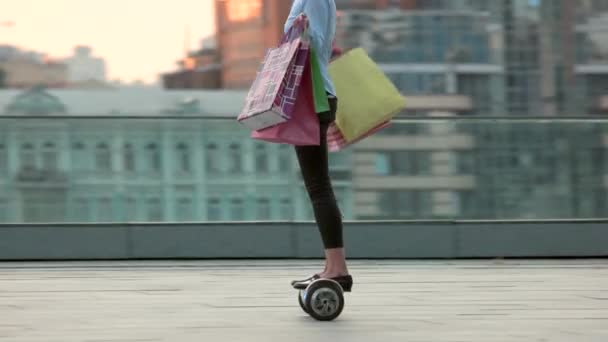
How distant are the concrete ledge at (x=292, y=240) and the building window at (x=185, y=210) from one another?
0.20ft

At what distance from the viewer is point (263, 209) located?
7.14 m

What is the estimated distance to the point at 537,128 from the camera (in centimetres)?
734

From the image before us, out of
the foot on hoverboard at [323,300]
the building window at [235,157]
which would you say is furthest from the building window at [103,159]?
Answer: the foot on hoverboard at [323,300]

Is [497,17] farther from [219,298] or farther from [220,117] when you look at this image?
[219,298]

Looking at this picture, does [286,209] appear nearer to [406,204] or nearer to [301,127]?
[406,204]

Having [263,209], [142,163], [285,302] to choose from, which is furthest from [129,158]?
[285,302]

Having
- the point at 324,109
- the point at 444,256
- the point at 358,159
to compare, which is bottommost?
the point at 444,256

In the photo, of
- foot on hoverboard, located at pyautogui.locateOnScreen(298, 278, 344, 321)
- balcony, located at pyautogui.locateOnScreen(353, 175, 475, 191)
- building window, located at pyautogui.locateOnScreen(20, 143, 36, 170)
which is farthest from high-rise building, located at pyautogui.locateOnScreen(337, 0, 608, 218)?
foot on hoverboard, located at pyautogui.locateOnScreen(298, 278, 344, 321)

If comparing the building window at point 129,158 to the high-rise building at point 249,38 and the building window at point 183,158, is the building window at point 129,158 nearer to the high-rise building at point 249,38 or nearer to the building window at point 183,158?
the building window at point 183,158

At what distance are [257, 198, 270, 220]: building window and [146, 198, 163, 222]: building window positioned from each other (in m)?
0.60

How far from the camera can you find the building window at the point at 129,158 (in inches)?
280

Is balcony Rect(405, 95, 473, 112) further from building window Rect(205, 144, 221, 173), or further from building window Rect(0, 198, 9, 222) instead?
building window Rect(0, 198, 9, 222)

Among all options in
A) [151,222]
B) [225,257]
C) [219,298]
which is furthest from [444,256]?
[219,298]

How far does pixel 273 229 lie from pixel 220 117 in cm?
81
